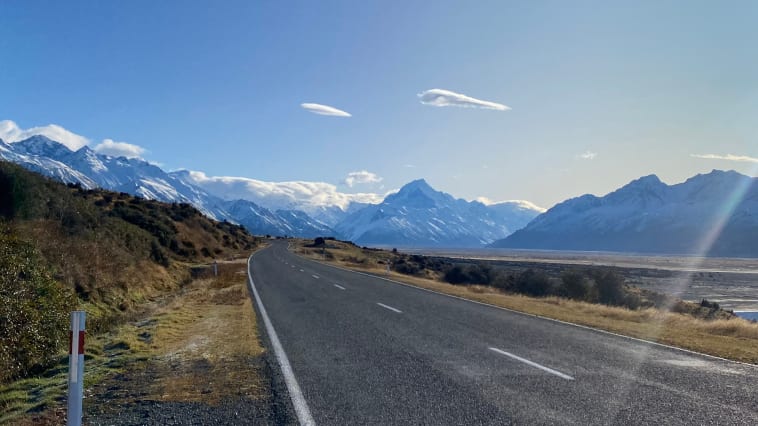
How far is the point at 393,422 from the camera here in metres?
5.75

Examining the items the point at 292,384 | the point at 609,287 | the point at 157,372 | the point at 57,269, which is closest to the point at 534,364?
the point at 292,384

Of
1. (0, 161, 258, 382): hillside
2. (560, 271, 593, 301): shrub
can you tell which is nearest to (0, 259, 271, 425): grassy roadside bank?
(0, 161, 258, 382): hillside

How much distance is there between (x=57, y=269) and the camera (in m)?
15.6

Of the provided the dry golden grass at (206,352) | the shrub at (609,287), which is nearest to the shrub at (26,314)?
the dry golden grass at (206,352)

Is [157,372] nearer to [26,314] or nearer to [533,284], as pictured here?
[26,314]

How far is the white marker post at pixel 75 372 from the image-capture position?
16.9 ft

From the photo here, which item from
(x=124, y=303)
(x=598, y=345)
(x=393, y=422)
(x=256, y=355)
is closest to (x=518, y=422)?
(x=393, y=422)

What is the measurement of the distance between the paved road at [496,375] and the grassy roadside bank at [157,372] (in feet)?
2.92

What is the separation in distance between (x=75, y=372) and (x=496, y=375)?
5542 mm

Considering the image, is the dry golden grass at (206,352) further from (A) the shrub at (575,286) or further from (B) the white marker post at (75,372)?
(A) the shrub at (575,286)

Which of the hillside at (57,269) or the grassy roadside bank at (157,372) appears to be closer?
the grassy roadside bank at (157,372)

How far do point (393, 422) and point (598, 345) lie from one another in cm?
676

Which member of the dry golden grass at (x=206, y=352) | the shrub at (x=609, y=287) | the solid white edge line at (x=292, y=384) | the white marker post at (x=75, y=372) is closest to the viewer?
the white marker post at (x=75, y=372)

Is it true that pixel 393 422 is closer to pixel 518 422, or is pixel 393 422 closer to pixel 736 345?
pixel 518 422
